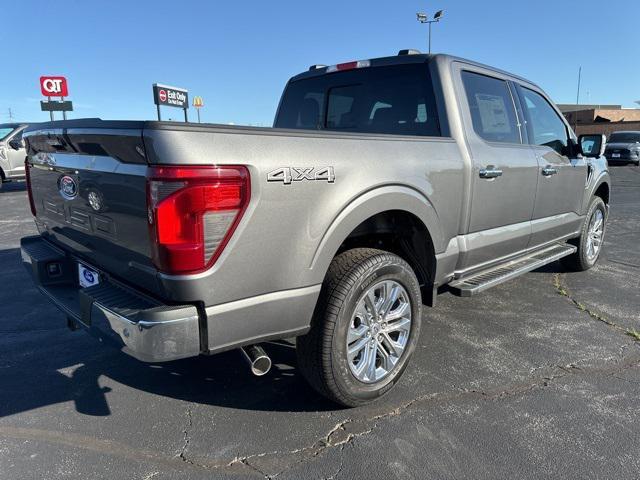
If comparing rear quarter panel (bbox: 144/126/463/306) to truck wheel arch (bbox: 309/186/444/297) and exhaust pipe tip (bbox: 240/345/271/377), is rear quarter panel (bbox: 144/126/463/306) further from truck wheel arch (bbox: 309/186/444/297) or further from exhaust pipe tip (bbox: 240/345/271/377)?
exhaust pipe tip (bbox: 240/345/271/377)

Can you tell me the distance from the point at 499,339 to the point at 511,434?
1.26 m

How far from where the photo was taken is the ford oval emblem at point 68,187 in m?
2.52

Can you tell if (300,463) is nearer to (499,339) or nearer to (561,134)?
(499,339)

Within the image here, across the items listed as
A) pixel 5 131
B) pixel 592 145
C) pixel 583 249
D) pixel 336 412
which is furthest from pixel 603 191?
pixel 5 131

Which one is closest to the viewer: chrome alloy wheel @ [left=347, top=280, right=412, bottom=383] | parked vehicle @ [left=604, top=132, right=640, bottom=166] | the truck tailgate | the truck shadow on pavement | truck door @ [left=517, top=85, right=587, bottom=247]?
the truck tailgate

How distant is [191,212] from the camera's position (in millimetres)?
1905

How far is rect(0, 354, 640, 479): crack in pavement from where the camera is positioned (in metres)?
2.28

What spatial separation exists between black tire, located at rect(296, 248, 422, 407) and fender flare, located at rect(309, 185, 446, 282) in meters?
0.13

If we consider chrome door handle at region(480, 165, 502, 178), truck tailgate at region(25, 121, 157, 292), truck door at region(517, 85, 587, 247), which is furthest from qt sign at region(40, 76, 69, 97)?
chrome door handle at region(480, 165, 502, 178)

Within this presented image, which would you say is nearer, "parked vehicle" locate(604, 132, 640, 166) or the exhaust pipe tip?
the exhaust pipe tip

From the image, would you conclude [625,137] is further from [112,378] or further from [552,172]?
[112,378]

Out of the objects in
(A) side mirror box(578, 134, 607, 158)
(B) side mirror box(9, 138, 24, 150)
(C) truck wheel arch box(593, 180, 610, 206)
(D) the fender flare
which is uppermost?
(B) side mirror box(9, 138, 24, 150)

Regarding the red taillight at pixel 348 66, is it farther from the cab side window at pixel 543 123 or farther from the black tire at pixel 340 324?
the black tire at pixel 340 324

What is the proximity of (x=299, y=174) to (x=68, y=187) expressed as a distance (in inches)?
51.7
